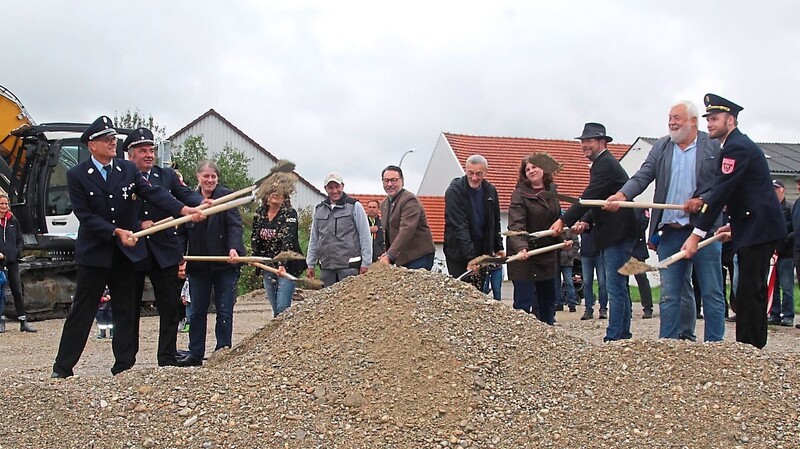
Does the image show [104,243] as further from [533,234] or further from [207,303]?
[533,234]

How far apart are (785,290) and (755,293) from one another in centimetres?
602

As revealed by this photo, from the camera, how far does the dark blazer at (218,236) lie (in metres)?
7.71

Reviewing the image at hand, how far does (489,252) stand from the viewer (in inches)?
335

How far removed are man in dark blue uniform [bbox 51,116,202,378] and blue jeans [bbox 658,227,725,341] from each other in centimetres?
362

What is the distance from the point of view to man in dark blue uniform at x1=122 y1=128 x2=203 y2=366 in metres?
6.81

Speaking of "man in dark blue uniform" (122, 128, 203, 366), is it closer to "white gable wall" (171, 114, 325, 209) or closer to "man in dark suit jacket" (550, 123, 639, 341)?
"man in dark suit jacket" (550, 123, 639, 341)

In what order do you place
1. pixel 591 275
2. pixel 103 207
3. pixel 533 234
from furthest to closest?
pixel 591 275
pixel 533 234
pixel 103 207

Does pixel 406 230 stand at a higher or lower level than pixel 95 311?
higher

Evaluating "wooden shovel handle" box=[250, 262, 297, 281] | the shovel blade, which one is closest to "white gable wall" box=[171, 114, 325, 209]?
"wooden shovel handle" box=[250, 262, 297, 281]

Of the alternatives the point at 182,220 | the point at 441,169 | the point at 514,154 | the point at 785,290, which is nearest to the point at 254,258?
the point at 182,220

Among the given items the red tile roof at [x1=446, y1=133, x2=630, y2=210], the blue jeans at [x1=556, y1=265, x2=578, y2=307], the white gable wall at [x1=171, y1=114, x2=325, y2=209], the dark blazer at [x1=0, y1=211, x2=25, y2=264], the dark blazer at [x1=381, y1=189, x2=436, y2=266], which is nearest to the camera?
the dark blazer at [x1=381, y1=189, x2=436, y2=266]

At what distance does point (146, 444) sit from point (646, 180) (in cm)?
450

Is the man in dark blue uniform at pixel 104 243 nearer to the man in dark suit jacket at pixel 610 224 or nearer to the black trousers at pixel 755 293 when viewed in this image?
the man in dark suit jacket at pixel 610 224

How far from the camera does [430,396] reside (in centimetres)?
471
